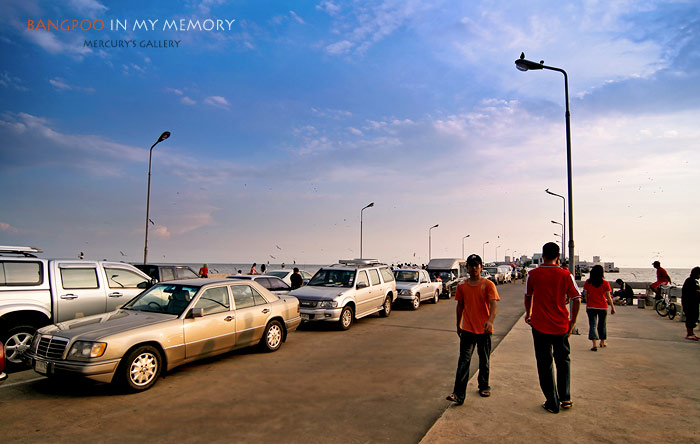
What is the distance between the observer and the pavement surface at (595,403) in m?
4.35

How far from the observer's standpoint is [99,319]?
21.9 feet

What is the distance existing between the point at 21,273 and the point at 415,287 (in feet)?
43.7

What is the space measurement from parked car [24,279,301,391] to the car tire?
3.42ft

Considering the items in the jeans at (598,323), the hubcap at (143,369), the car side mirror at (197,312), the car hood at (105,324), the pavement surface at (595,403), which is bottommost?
the pavement surface at (595,403)

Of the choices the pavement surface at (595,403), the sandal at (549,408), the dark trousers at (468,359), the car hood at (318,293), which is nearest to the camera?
the pavement surface at (595,403)

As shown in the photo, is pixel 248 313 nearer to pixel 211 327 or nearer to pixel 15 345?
pixel 211 327

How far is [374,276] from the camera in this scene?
14.0m

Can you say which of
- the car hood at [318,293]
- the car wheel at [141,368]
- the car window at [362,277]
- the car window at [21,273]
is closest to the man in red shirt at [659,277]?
the car window at [362,277]

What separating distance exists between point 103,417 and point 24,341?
3393mm

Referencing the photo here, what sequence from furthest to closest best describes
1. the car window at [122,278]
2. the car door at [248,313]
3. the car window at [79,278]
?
the car window at [122,278] → the car window at [79,278] → the car door at [248,313]

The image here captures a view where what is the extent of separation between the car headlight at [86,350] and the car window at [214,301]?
1694 millimetres

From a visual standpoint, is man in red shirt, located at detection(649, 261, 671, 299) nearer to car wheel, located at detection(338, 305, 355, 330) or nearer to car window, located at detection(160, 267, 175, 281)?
car wheel, located at detection(338, 305, 355, 330)

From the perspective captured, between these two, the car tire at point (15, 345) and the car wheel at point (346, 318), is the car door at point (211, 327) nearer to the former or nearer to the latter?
the car tire at point (15, 345)

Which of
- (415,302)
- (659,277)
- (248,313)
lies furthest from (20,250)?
(659,277)
